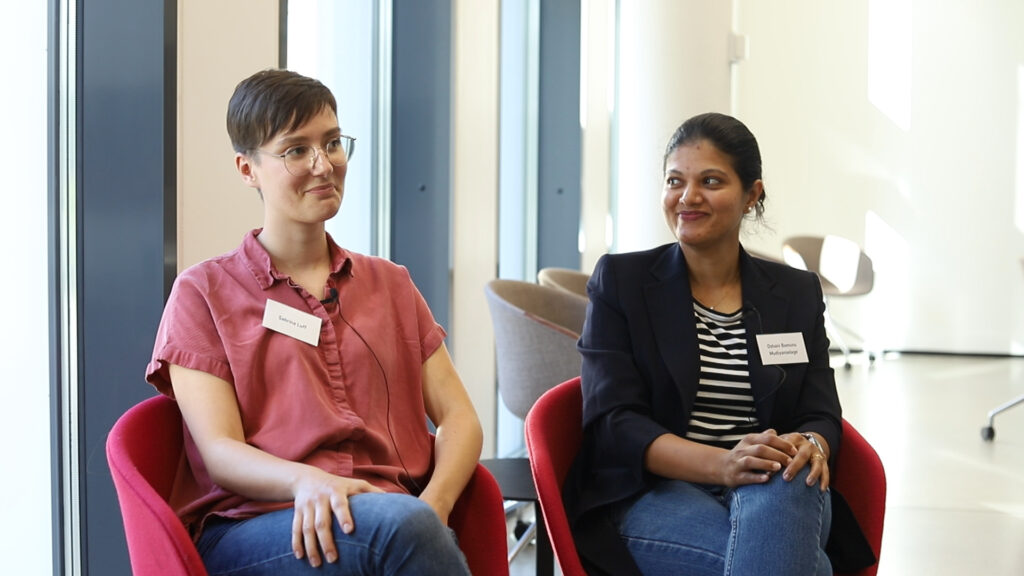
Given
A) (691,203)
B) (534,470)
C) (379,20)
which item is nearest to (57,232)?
(534,470)

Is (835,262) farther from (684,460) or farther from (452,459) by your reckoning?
(452,459)

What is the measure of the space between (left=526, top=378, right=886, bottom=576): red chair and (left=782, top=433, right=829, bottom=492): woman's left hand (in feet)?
0.61

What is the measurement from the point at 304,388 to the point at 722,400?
873mm

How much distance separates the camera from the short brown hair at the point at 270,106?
1.84m

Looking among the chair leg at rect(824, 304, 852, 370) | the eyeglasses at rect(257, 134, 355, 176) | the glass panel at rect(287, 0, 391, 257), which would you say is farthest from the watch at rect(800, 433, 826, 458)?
the chair leg at rect(824, 304, 852, 370)

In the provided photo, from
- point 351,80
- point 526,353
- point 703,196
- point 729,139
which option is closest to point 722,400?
point 703,196

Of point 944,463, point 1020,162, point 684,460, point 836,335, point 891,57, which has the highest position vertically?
point 891,57

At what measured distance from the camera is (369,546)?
5.14 feet

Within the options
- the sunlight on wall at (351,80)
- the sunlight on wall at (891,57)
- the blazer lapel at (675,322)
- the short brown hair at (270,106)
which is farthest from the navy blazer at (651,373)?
the sunlight on wall at (891,57)

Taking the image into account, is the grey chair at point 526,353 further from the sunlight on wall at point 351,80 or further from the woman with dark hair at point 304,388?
the woman with dark hair at point 304,388

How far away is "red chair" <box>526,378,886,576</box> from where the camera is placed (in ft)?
6.44

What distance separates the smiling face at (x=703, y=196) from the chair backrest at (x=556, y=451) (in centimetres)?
42

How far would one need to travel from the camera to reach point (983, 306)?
9945 mm

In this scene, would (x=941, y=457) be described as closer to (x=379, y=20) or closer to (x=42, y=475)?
(x=379, y=20)
